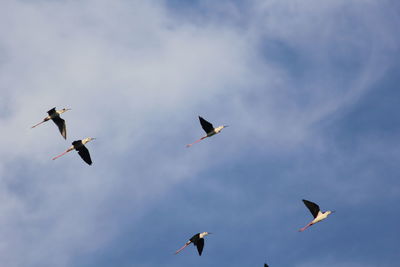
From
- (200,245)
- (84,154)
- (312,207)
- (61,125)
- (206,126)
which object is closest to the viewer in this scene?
(312,207)

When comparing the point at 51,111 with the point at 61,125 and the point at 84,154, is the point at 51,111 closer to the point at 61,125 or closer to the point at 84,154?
the point at 61,125

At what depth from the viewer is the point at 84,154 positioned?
89.9 m

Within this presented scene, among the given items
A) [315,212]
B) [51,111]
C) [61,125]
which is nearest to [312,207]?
[315,212]

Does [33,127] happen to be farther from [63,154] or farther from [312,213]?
[312,213]

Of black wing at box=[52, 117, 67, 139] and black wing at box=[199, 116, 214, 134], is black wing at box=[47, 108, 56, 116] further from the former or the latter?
black wing at box=[199, 116, 214, 134]

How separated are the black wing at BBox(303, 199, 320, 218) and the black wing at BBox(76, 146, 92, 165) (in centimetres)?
2841

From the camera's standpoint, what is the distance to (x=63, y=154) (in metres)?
89.0

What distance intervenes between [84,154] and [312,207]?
30214 millimetres

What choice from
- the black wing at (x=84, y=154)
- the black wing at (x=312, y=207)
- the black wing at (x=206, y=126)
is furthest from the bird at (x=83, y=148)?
the black wing at (x=312, y=207)

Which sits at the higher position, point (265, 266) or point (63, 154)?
point (63, 154)

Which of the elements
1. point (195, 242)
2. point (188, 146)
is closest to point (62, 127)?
point (188, 146)

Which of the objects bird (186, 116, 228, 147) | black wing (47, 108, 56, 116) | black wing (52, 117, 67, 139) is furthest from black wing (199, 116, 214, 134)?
black wing (47, 108, 56, 116)

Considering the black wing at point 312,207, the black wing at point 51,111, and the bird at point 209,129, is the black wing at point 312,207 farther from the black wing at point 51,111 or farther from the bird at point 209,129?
the black wing at point 51,111

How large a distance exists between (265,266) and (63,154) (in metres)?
32.4
